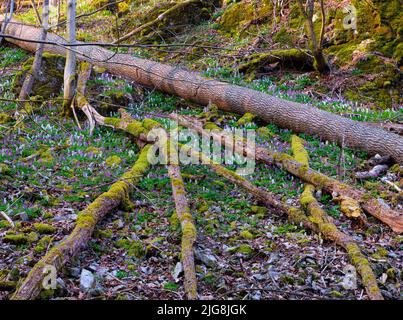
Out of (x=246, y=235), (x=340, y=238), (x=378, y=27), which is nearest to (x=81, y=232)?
(x=246, y=235)

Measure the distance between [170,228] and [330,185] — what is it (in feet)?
10.2

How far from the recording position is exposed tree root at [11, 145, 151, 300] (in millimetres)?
4984

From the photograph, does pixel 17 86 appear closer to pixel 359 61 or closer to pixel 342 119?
pixel 342 119

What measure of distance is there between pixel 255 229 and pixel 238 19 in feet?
52.3

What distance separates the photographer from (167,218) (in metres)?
7.61

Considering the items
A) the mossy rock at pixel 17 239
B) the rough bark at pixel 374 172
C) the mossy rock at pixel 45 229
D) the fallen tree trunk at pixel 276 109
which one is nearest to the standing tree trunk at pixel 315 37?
the fallen tree trunk at pixel 276 109

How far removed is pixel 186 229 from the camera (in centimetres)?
661

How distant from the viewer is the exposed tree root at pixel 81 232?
4984 millimetres

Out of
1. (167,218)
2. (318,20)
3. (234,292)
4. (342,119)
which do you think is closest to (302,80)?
(318,20)

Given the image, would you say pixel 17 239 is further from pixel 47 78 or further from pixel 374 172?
pixel 47 78

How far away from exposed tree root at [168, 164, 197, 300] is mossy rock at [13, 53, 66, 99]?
287 inches

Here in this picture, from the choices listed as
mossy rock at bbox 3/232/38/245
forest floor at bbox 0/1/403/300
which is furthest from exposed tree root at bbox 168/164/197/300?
mossy rock at bbox 3/232/38/245

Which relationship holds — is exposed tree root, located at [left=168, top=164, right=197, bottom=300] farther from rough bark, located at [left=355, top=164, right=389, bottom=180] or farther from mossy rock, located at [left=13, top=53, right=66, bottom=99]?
mossy rock, located at [left=13, top=53, right=66, bottom=99]

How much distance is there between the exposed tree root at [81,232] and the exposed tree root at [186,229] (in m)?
0.75
